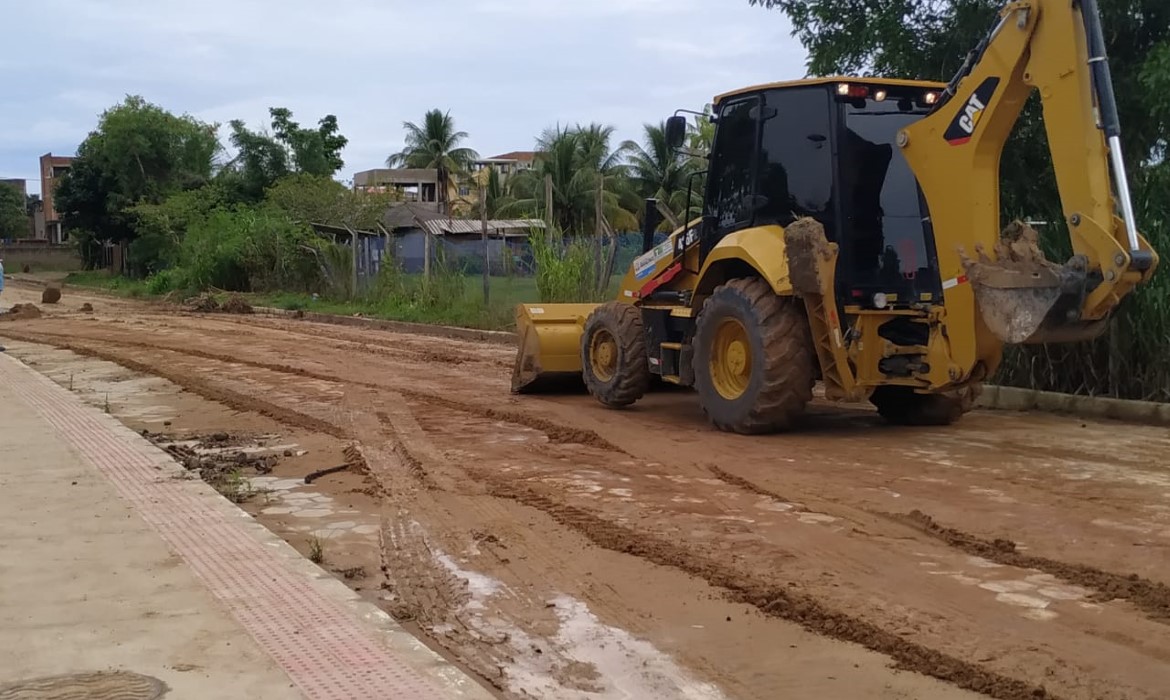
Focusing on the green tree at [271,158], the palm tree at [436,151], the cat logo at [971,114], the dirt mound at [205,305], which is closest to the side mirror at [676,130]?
the cat logo at [971,114]

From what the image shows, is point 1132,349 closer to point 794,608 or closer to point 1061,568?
point 1061,568

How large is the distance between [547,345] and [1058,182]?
5.72m

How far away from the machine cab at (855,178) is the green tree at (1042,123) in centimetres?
164

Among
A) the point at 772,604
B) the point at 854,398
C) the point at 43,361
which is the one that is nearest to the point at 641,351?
the point at 854,398

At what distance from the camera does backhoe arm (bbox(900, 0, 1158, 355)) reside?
790 centimetres

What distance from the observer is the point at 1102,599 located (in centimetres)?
524

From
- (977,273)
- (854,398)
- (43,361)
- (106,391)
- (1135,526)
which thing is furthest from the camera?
(43,361)

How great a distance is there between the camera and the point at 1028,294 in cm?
817

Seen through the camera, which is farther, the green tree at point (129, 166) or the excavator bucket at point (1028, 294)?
the green tree at point (129, 166)

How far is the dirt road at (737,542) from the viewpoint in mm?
4582

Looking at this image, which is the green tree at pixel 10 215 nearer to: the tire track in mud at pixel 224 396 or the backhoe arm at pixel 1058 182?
the tire track in mud at pixel 224 396

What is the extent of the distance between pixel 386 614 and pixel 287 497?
293 centimetres

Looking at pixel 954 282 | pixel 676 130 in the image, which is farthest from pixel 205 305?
pixel 954 282

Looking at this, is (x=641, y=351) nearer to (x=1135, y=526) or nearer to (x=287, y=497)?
(x=287, y=497)
